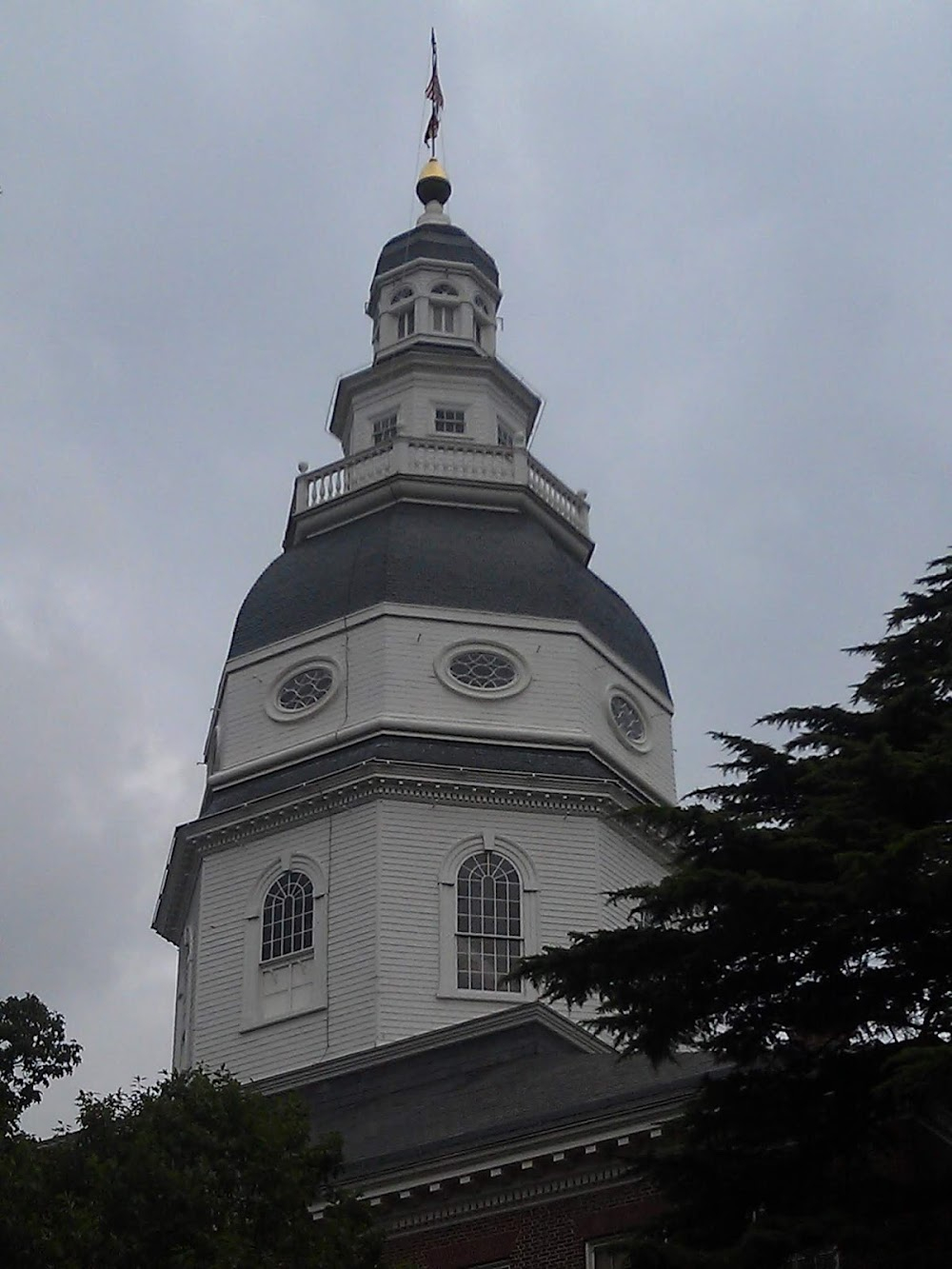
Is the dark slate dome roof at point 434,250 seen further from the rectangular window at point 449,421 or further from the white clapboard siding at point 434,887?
the white clapboard siding at point 434,887

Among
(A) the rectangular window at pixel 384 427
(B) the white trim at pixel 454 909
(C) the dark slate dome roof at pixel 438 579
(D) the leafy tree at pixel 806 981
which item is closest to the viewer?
(D) the leafy tree at pixel 806 981

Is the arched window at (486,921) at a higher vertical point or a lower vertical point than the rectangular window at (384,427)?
lower

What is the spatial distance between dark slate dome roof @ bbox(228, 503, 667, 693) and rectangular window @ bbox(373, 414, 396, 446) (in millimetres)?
3824

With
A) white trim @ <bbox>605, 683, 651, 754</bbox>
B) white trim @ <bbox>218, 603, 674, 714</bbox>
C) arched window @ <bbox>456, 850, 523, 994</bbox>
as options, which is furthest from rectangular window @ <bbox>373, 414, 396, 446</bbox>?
arched window @ <bbox>456, 850, 523, 994</bbox>

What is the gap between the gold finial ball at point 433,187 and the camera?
167ft

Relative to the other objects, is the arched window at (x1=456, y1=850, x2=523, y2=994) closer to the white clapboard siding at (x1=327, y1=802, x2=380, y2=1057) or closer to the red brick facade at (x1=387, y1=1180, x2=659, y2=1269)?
the white clapboard siding at (x1=327, y1=802, x2=380, y2=1057)

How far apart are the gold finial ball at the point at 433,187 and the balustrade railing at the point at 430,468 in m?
11.5

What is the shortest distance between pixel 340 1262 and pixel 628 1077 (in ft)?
26.1

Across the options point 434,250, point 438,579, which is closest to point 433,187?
point 434,250

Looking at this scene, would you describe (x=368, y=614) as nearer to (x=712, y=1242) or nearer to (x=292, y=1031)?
(x=292, y=1031)

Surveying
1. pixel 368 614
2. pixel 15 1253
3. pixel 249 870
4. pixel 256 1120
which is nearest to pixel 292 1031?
pixel 249 870

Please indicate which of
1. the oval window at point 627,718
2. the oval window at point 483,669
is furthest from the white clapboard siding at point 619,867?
the oval window at point 483,669

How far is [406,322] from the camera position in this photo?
45750 millimetres

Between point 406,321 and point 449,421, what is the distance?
3.51 metres
